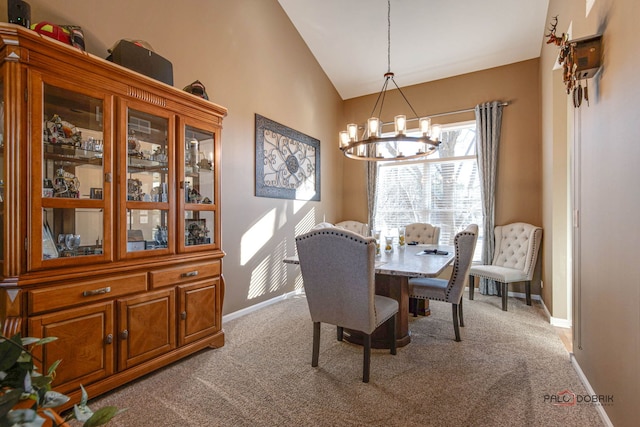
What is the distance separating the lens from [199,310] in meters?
2.63

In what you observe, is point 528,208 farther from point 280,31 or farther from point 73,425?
point 73,425

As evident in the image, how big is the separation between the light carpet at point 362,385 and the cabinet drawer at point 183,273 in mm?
651

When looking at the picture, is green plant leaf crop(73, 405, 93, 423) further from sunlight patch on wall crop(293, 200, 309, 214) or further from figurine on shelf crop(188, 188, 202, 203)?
sunlight patch on wall crop(293, 200, 309, 214)

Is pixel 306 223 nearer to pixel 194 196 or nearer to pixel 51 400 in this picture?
pixel 194 196

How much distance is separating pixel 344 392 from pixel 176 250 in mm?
1594

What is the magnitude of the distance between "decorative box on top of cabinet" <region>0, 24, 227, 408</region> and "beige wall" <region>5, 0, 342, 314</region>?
66cm

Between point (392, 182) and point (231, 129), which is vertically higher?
point (231, 129)

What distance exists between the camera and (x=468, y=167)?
486cm

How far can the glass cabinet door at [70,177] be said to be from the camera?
178 cm

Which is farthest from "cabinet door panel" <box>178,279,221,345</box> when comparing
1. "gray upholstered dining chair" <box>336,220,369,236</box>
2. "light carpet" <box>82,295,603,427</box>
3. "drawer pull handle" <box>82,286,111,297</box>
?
"gray upholstered dining chair" <box>336,220,369,236</box>

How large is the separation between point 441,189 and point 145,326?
4362 mm

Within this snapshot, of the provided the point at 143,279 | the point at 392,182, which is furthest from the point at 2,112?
the point at 392,182

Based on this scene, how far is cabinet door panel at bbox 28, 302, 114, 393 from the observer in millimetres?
1764

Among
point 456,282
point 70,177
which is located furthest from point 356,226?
point 70,177
